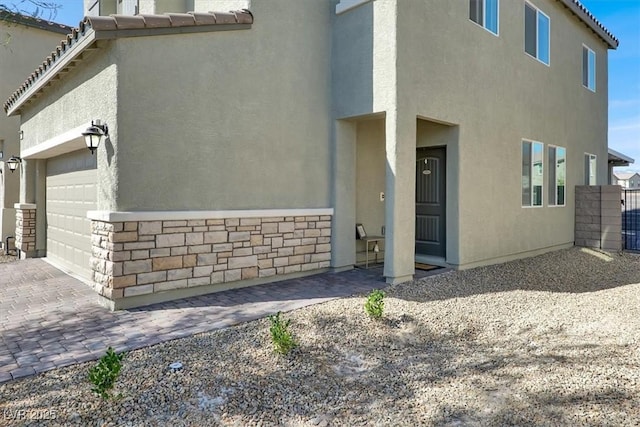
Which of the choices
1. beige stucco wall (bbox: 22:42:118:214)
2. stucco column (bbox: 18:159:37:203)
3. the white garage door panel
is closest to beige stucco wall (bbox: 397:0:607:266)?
beige stucco wall (bbox: 22:42:118:214)

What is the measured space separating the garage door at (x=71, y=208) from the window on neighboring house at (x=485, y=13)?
27.9ft

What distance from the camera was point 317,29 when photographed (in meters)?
8.47

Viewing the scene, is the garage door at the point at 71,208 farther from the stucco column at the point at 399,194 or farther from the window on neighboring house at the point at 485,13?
the window on neighboring house at the point at 485,13

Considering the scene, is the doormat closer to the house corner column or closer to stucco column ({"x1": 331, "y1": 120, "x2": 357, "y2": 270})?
stucco column ({"x1": 331, "y1": 120, "x2": 357, "y2": 270})

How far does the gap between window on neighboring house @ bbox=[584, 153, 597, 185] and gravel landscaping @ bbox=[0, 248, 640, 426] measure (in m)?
8.99

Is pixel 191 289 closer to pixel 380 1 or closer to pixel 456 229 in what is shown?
pixel 456 229

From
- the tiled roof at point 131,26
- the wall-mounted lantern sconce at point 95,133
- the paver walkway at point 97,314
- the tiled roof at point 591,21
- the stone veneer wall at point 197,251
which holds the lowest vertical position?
the paver walkway at point 97,314

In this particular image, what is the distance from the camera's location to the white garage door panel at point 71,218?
8148 millimetres

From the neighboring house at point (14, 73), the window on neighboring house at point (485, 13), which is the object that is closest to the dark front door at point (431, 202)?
the window on neighboring house at point (485, 13)

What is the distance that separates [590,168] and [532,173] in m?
5.03

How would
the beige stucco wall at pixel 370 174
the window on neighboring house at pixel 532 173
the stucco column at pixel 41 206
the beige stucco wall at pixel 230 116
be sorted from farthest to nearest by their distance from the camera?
the stucco column at pixel 41 206
the window on neighboring house at pixel 532 173
the beige stucco wall at pixel 370 174
the beige stucco wall at pixel 230 116

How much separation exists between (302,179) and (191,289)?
2906 mm

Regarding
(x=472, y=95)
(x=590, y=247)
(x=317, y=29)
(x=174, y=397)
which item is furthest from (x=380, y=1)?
(x=590, y=247)

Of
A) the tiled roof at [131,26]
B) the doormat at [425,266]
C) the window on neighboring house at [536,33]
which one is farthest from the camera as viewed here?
the window on neighboring house at [536,33]
